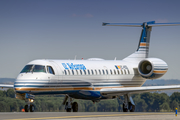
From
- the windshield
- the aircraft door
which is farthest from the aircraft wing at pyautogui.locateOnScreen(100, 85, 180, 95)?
the windshield

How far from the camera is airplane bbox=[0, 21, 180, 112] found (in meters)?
33.4

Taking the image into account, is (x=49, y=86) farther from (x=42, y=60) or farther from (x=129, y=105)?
(x=129, y=105)

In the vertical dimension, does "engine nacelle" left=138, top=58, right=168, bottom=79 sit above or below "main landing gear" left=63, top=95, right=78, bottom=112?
→ above

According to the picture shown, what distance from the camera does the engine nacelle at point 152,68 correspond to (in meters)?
41.5

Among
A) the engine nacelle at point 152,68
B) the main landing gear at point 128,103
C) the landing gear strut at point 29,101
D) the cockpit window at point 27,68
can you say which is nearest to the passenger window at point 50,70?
the cockpit window at point 27,68

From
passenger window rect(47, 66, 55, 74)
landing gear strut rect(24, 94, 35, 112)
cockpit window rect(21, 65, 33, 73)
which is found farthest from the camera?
passenger window rect(47, 66, 55, 74)

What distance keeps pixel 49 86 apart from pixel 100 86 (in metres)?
6.90

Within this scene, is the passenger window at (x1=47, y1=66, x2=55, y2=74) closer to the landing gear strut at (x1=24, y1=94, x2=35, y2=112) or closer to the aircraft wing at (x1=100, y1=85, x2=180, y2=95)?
the landing gear strut at (x1=24, y1=94, x2=35, y2=112)

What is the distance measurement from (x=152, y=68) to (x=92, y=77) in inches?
262

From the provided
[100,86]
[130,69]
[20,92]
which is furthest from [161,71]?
[20,92]

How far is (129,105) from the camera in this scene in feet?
135

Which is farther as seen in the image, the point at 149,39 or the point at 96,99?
the point at 149,39

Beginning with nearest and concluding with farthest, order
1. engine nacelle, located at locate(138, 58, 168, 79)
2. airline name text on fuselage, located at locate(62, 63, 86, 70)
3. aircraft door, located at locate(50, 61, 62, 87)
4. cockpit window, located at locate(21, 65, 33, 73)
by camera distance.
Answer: cockpit window, located at locate(21, 65, 33, 73)
aircraft door, located at locate(50, 61, 62, 87)
airline name text on fuselage, located at locate(62, 63, 86, 70)
engine nacelle, located at locate(138, 58, 168, 79)

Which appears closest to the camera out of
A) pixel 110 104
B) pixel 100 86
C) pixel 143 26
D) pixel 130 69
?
pixel 100 86
